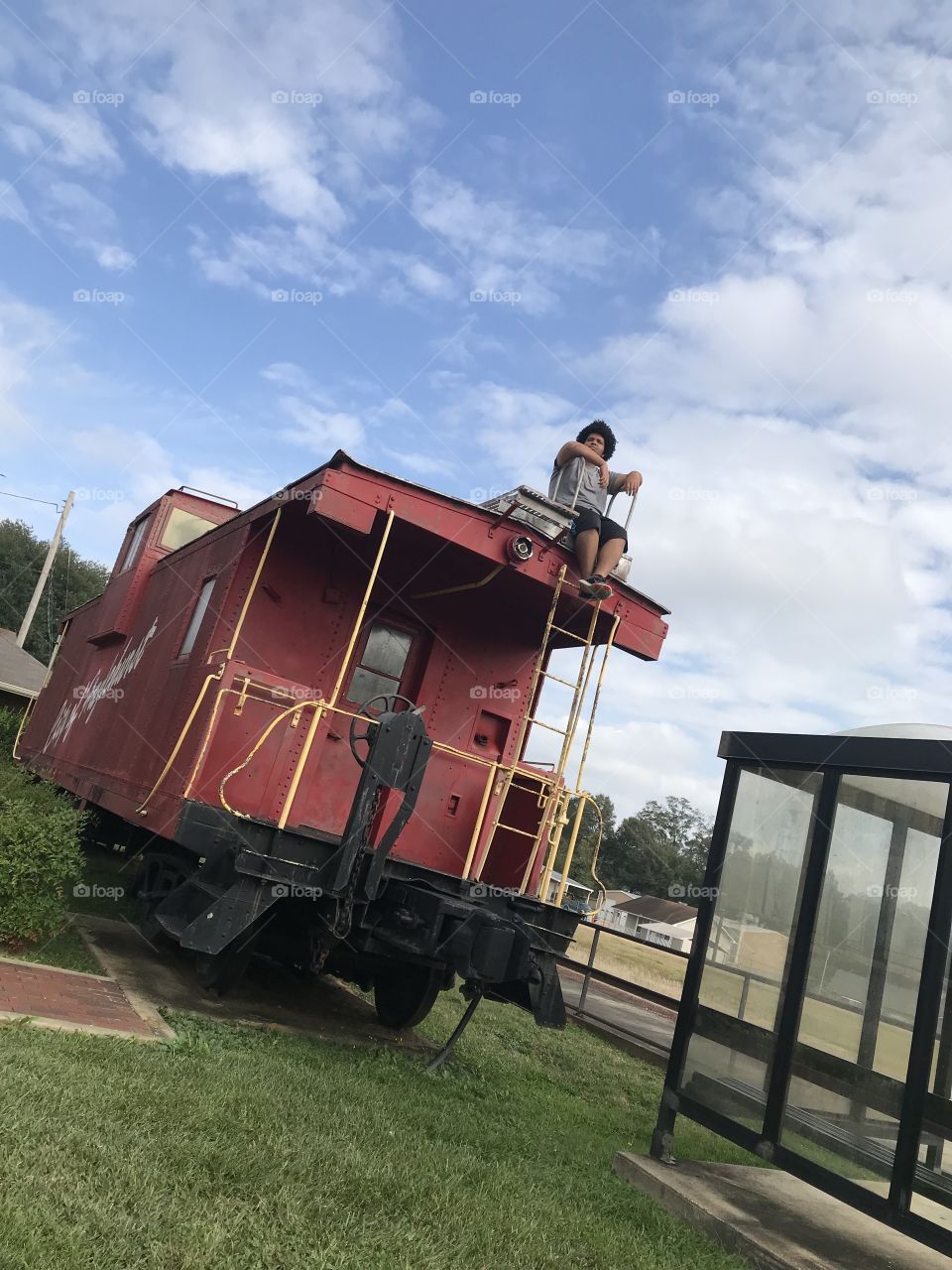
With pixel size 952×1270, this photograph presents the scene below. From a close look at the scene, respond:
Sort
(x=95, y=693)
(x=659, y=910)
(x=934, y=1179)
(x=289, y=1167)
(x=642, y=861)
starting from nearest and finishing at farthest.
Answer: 1. (x=289, y=1167)
2. (x=934, y=1179)
3. (x=95, y=693)
4. (x=659, y=910)
5. (x=642, y=861)

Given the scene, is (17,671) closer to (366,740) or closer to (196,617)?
(196,617)

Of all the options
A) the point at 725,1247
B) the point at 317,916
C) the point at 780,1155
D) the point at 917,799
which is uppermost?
the point at 917,799

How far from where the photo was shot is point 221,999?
259 inches

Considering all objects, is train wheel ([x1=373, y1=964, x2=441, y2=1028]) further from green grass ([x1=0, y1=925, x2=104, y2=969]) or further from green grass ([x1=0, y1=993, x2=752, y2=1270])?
green grass ([x1=0, y1=925, x2=104, y2=969])

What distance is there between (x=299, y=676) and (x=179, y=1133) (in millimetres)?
3746

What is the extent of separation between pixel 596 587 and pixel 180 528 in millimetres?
6170

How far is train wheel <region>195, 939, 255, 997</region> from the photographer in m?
6.21

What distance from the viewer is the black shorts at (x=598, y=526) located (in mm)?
6796

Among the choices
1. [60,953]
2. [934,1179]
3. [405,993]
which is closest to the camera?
[934,1179]

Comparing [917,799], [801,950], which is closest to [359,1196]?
[801,950]

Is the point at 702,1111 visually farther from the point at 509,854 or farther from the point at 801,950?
the point at 509,854

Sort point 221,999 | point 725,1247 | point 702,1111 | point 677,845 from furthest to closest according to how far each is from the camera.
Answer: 1. point 677,845
2. point 221,999
3. point 702,1111
4. point 725,1247

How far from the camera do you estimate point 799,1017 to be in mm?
4867

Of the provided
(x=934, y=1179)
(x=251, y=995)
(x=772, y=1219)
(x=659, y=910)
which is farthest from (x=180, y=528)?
(x=659, y=910)
